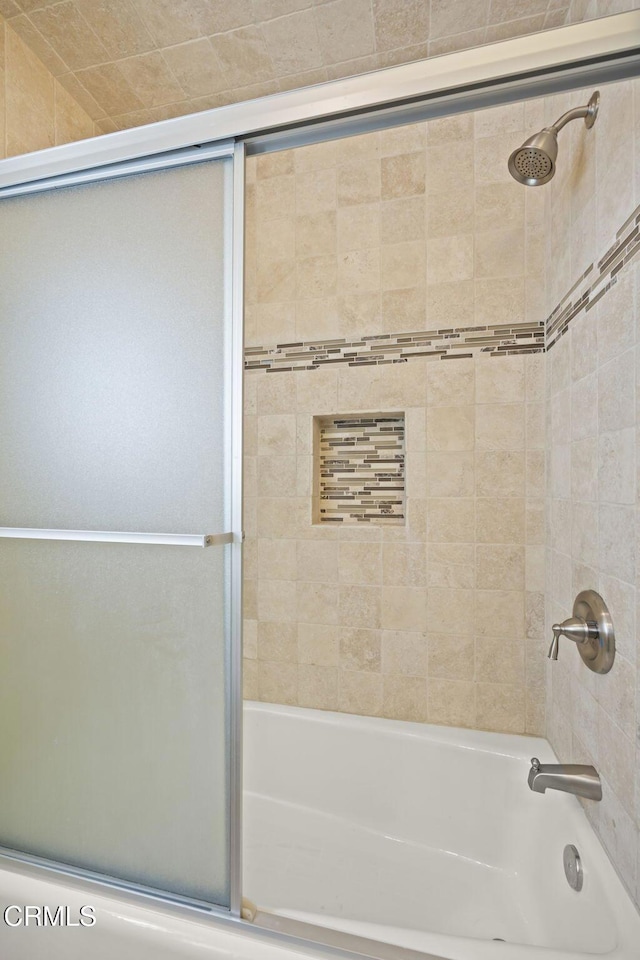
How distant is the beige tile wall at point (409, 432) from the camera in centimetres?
193

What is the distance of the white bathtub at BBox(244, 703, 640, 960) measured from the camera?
1506mm

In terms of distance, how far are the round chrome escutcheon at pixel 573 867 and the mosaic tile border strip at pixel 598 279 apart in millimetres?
1346

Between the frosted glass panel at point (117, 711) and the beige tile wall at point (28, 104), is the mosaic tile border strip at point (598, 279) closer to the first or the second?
the frosted glass panel at point (117, 711)

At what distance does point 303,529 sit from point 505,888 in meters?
1.30

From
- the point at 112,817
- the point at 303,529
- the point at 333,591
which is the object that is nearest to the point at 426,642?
the point at 333,591

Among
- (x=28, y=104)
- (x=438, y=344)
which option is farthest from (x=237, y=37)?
(x=438, y=344)

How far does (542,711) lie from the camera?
1910 millimetres

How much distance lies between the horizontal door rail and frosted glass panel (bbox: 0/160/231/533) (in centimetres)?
2

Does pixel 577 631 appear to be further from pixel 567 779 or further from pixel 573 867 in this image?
pixel 573 867

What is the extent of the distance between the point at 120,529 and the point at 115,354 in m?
0.35

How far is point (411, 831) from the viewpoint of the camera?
1.88 m

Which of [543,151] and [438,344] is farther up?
[543,151]

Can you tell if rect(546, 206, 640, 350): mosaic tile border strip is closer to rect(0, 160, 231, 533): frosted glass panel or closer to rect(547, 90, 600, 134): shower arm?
rect(547, 90, 600, 134): shower arm

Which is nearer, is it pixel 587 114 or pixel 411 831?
pixel 587 114
